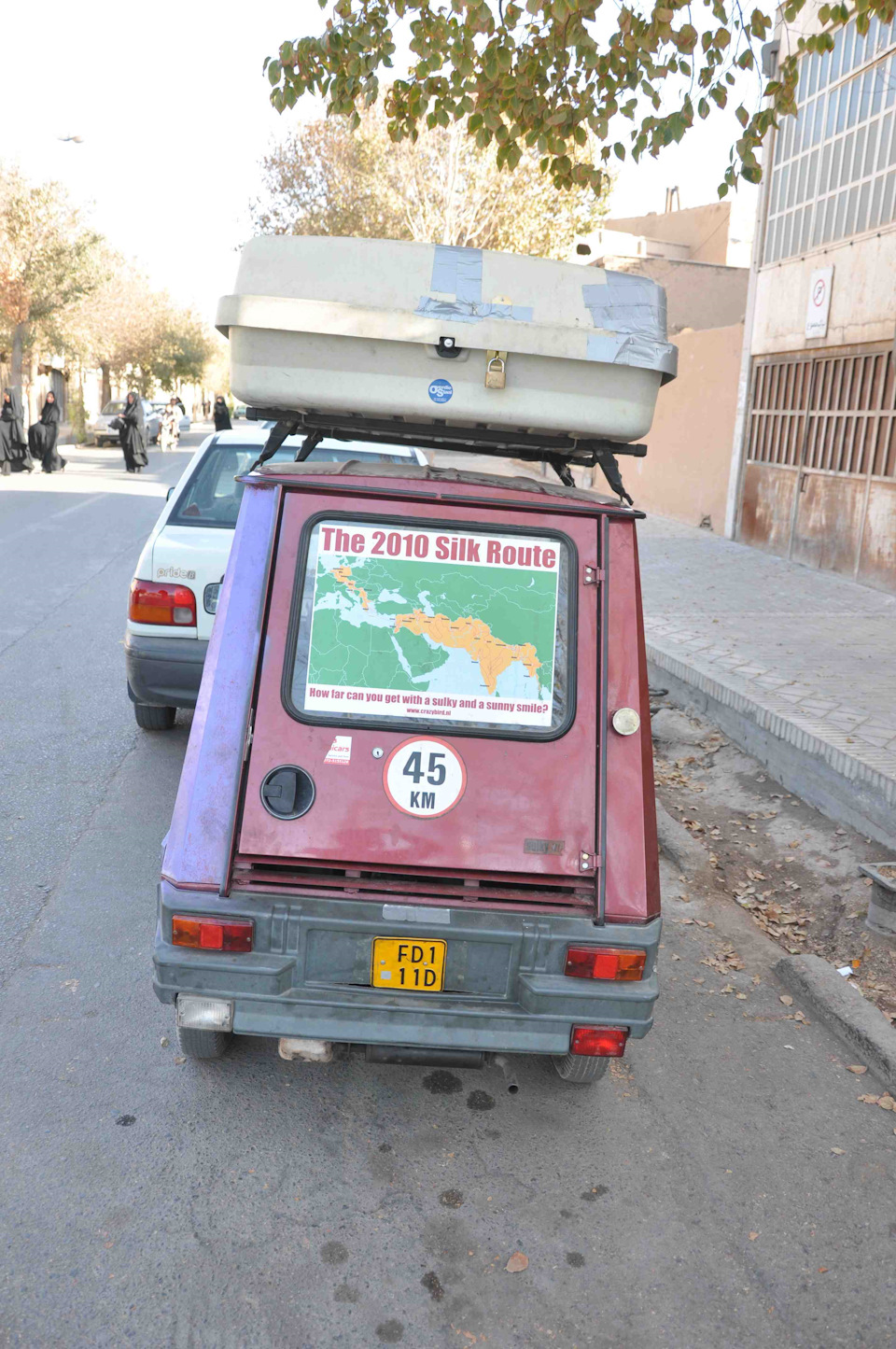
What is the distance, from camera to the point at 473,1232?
287cm

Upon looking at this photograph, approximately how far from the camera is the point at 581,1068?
341cm

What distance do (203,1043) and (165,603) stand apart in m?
3.14

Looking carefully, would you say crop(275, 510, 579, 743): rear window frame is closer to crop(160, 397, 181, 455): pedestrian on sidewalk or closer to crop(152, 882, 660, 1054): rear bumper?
crop(152, 882, 660, 1054): rear bumper

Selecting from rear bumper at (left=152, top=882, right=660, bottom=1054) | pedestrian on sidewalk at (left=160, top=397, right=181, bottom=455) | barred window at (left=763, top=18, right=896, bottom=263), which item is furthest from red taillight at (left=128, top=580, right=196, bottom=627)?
pedestrian on sidewalk at (left=160, top=397, right=181, bottom=455)

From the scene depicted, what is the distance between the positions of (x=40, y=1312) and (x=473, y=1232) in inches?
41.4

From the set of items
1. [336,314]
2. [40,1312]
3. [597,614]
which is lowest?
[40,1312]

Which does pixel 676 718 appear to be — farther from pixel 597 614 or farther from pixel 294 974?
pixel 294 974

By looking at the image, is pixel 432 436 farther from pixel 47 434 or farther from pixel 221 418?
pixel 47 434

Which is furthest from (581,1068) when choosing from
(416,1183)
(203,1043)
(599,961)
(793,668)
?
(793,668)

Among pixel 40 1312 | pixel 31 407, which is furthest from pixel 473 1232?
pixel 31 407

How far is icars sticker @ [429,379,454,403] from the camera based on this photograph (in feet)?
11.2

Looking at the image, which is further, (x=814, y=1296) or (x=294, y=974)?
(x=294, y=974)

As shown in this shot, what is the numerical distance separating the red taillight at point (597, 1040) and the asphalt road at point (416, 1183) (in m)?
0.36

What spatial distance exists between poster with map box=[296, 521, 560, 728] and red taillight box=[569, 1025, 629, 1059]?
34.3 inches
